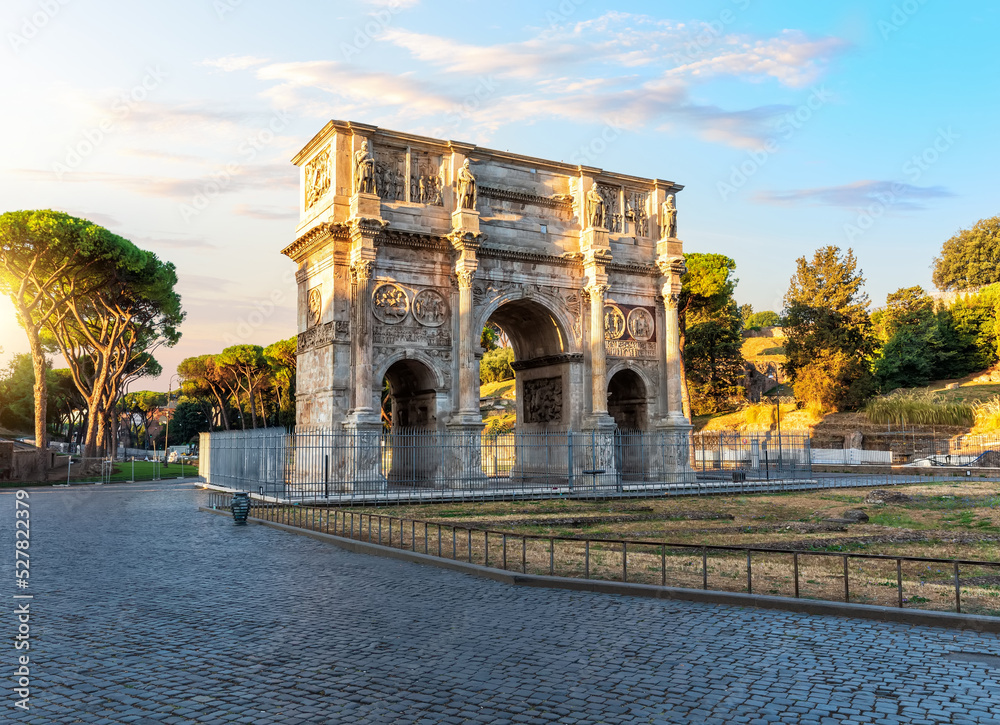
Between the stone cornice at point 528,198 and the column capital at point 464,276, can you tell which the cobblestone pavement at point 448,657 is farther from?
the stone cornice at point 528,198

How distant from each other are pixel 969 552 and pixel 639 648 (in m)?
8.74

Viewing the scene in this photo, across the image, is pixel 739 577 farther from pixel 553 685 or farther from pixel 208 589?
pixel 208 589

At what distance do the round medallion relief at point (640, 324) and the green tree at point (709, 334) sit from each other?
68.7 feet

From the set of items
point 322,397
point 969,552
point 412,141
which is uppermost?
point 412,141

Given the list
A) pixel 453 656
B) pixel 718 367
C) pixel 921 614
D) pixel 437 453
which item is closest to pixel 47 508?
pixel 437 453

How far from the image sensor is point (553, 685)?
597 centimetres

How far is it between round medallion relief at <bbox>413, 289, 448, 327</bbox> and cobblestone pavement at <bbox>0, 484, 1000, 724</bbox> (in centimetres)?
1810

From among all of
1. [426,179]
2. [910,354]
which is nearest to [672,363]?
[426,179]

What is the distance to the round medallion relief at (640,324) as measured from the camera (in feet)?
109

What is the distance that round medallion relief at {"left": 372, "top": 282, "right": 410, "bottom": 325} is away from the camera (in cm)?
2756

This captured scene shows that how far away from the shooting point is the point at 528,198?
102 feet

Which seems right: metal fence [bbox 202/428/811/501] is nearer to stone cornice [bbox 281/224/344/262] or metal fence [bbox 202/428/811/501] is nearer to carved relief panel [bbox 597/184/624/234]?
stone cornice [bbox 281/224/344/262]

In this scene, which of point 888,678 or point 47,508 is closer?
point 888,678

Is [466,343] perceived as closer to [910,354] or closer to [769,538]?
[769,538]
